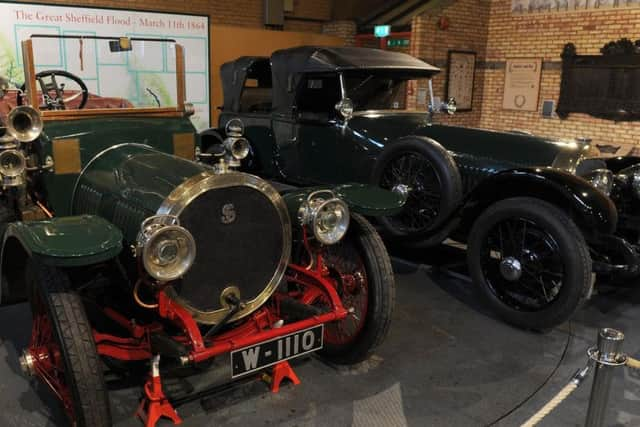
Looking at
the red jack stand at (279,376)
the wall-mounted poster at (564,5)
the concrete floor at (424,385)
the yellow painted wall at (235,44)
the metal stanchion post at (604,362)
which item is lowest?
the concrete floor at (424,385)

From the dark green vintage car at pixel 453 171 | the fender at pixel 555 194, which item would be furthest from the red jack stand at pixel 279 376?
the fender at pixel 555 194

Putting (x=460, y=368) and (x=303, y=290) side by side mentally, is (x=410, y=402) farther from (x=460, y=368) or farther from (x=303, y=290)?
(x=303, y=290)

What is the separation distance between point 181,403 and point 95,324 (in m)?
0.72

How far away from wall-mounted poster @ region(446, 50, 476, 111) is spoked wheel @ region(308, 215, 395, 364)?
698 centimetres

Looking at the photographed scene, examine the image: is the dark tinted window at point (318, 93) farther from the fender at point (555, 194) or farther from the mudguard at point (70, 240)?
the mudguard at point (70, 240)

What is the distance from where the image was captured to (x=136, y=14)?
6875 mm

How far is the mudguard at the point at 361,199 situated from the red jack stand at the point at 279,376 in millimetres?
723

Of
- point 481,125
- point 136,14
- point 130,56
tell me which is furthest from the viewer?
point 481,125

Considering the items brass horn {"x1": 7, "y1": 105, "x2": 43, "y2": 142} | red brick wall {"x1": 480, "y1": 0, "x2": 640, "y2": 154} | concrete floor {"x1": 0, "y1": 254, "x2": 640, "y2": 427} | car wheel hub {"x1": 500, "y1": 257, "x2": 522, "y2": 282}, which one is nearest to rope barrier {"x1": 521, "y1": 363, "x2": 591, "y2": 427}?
concrete floor {"x1": 0, "y1": 254, "x2": 640, "y2": 427}

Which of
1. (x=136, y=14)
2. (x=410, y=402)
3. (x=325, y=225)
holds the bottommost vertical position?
(x=410, y=402)

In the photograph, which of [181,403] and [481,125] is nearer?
[181,403]

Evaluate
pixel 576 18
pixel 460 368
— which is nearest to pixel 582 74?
pixel 576 18

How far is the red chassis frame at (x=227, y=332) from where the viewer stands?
81.4 inches

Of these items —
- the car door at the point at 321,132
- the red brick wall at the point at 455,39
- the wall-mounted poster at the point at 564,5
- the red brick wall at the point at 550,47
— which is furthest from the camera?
the red brick wall at the point at 455,39
